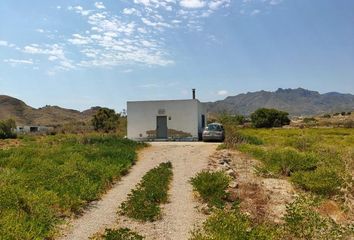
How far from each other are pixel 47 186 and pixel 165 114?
2234cm

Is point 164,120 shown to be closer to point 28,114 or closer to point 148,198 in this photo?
point 148,198

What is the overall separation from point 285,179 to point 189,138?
18093 mm

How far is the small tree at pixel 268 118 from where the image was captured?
6462cm

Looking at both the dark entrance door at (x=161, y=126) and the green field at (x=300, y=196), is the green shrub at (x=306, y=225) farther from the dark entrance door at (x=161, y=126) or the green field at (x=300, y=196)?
the dark entrance door at (x=161, y=126)

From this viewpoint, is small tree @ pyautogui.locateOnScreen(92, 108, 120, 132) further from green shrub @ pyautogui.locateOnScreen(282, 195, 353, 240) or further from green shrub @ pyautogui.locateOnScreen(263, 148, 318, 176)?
green shrub @ pyautogui.locateOnScreen(282, 195, 353, 240)

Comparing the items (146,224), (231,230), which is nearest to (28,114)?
(146,224)

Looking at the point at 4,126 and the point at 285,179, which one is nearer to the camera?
the point at 285,179

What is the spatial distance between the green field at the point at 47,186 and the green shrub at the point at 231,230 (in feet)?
10.5

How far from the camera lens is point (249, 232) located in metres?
7.45

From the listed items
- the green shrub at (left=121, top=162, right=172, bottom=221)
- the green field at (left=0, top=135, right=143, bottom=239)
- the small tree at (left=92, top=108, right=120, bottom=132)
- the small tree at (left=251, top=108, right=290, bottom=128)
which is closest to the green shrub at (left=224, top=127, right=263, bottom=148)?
the green field at (left=0, top=135, right=143, bottom=239)

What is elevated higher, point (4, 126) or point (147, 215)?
point (4, 126)

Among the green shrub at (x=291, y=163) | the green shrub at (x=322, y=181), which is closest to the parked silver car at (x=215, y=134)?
the green shrub at (x=291, y=163)

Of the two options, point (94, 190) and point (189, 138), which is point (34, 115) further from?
point (94, 190)

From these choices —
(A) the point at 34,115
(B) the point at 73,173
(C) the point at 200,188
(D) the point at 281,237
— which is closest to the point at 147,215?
(C) the point at 200,188
